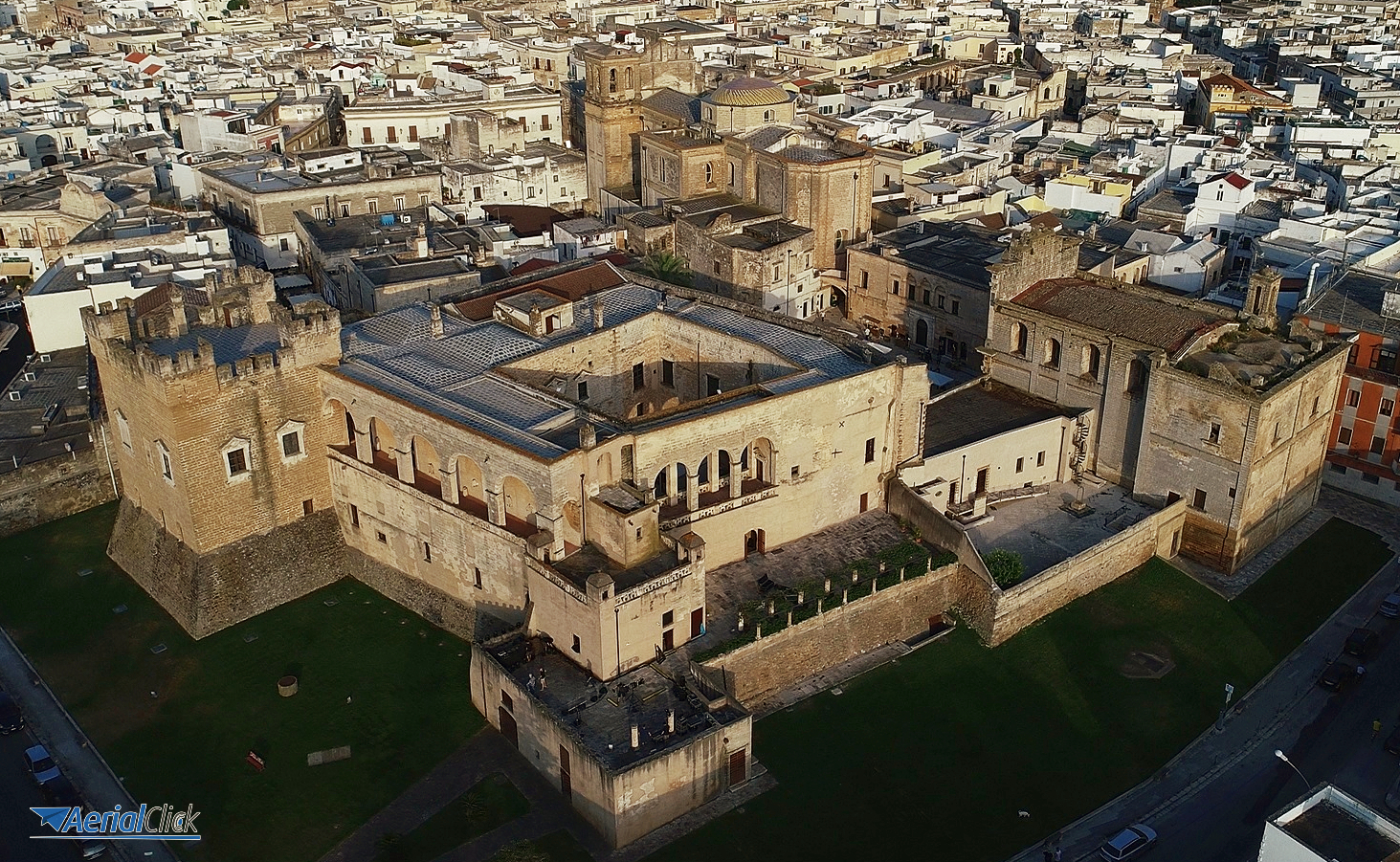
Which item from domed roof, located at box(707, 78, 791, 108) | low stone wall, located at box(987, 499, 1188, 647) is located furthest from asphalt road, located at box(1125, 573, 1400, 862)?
domed roof, located at box(707, 78, 791, 108)

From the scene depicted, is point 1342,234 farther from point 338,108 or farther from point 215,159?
point 338,108

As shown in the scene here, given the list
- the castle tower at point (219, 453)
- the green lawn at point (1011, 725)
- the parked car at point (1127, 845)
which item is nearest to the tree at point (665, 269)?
the castle tower at point (219, 453)

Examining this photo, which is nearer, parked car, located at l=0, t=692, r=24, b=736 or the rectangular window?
parked car, located at l=0, t=692, r=24, b=736

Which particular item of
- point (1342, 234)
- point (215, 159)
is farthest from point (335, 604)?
point (1342, 234)

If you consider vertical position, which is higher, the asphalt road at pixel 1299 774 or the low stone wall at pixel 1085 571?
the low stone wall at pixel 1085 571

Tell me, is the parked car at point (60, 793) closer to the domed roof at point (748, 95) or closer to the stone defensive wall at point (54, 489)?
the stone defensive wall at point (54, 489)

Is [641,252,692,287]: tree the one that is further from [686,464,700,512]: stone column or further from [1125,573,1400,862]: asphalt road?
[1125,573,1400,862]: asphalt road
